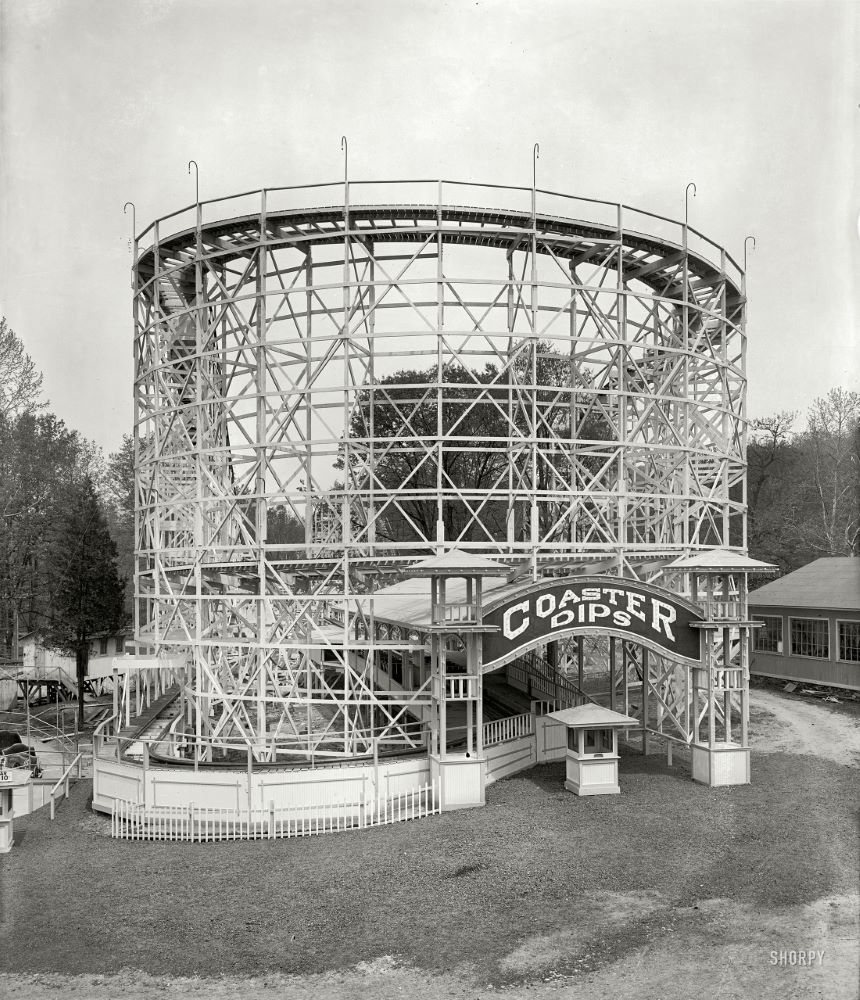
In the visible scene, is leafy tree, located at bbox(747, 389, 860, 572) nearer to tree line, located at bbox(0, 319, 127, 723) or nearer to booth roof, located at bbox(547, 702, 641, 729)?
booth roof, located at bbox(547, 702, 641, 729)

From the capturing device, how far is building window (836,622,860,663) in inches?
1144

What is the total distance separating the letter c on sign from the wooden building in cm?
1560

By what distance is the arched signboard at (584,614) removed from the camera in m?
17.0

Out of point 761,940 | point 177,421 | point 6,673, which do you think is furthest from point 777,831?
point 6,673

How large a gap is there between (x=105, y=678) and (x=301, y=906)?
97.1ft

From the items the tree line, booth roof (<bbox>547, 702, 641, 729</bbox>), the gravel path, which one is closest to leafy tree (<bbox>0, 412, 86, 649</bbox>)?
the tree line

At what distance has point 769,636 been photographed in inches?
1303

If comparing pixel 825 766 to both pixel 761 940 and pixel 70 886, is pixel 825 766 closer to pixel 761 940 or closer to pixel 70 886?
pixel 761 940

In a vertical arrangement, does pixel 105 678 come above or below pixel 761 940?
below

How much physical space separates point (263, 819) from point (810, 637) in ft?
75.5

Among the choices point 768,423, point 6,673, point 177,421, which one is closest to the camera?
point 177,421

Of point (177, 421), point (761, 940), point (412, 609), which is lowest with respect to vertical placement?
point (761, 940)

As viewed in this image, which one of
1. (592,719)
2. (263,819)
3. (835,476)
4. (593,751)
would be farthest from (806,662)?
(263,819)

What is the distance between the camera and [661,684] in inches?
904
